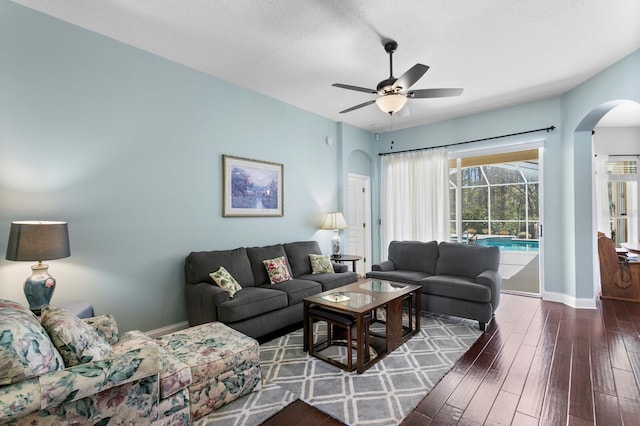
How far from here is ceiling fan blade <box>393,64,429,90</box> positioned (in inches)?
96.8

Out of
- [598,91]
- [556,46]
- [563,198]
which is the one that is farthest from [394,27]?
[563,198]

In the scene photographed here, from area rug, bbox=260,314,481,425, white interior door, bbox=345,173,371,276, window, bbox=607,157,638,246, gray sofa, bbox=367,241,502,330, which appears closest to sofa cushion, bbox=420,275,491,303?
gray sofa, bbox=367,241,502,330

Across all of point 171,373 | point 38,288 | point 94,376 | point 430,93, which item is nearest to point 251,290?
point 171,373

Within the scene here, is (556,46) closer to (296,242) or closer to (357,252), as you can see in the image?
(296,242)

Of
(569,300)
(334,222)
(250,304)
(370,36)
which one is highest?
(370,36)

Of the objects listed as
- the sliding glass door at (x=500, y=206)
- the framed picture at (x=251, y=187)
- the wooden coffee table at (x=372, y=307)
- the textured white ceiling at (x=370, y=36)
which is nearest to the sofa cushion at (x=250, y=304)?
the wooden coffee table at (x=372, y=307)

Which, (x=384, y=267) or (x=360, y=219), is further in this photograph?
(x=360, y=219)

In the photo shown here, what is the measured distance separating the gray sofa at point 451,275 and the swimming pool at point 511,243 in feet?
8.26

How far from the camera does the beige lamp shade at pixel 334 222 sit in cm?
508

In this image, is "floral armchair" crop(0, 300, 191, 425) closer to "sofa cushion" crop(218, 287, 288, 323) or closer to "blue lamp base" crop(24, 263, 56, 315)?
"blue lamp base" crop(24, 263, 56, 315)

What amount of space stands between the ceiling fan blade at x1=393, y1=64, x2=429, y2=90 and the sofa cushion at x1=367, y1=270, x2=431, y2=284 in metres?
2.35

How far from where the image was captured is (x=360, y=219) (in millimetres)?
6363

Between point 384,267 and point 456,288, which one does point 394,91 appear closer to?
point 456,288

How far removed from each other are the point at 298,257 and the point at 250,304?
1454 millimetres
